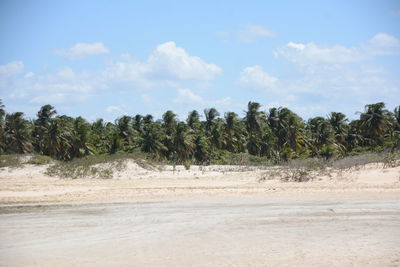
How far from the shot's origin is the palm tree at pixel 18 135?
2003 inches

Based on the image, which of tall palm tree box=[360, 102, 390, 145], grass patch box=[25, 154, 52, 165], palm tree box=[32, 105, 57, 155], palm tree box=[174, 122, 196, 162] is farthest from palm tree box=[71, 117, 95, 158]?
tall palm tree box=[360, 102, 390, 145]

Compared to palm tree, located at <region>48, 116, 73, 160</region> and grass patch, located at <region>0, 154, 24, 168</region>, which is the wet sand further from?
palm tree, located at <region>48, 116, 73, 160</region>

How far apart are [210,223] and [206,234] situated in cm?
141

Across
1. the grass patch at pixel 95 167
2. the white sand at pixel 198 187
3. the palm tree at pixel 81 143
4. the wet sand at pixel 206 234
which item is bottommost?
the wet sand at pixel 206 234

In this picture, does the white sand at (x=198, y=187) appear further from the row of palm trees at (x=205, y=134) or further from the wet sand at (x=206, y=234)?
the row of palm trees at (x=205, y=134)

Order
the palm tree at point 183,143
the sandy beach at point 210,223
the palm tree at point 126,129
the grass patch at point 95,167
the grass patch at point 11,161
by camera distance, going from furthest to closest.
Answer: the palm tree at point 126,129, the palm tree at point 183,143, the grass patch at point 11,161, the grass patch at point 95,167, the sandy beach at point 210,223

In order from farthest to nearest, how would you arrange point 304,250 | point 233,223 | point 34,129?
point 34,129, point 233,223, point 304,250

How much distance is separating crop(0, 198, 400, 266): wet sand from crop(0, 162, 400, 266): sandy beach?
3 cm

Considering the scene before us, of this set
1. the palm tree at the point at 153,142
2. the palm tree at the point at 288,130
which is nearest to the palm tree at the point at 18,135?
the palm tree at the point at 153,142

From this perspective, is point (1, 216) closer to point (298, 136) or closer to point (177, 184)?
point (177, 184)

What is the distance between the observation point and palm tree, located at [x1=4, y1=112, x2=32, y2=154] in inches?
2003

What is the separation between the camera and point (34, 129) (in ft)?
173

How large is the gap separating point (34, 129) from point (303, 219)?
45587 mm

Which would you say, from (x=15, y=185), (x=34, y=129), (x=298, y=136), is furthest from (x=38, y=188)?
(x=298, y=136)
